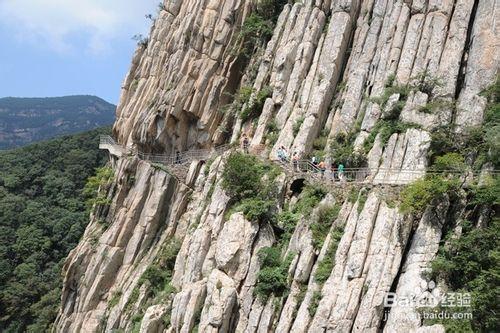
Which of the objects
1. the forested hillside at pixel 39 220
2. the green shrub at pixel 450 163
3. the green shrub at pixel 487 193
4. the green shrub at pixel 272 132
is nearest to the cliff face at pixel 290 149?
the green shrub at pixel 272 132

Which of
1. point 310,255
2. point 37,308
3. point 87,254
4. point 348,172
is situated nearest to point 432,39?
point 348,172

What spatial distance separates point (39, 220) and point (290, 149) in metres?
44.0

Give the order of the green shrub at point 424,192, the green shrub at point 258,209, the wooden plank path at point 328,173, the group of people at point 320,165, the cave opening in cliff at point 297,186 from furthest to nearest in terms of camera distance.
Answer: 1. the cave opening in cliff at point 297,186
2. the group of people at point 320,165
3. the green shrub at point 258,209
4. the wooden plank path at point 328,173
5. the green shrub at point 424,192

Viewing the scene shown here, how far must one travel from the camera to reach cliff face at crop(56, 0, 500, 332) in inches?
765

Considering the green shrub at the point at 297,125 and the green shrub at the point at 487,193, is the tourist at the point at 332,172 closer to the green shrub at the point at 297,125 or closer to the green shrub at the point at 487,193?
the green shrub at the point at 297,125

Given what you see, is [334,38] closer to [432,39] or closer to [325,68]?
[325,68]

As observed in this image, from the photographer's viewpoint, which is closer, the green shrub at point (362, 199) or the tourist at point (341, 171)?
the green shrub at point (362, 199)

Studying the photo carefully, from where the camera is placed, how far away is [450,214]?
62.8 ft

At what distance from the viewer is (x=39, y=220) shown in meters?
60.9

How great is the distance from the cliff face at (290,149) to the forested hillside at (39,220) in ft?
49.2

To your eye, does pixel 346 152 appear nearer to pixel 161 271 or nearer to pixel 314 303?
pixel 314 303

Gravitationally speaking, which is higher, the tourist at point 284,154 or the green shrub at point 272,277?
the tourist at point 284,154

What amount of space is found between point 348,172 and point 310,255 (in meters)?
6.36

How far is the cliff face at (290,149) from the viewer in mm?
19438
